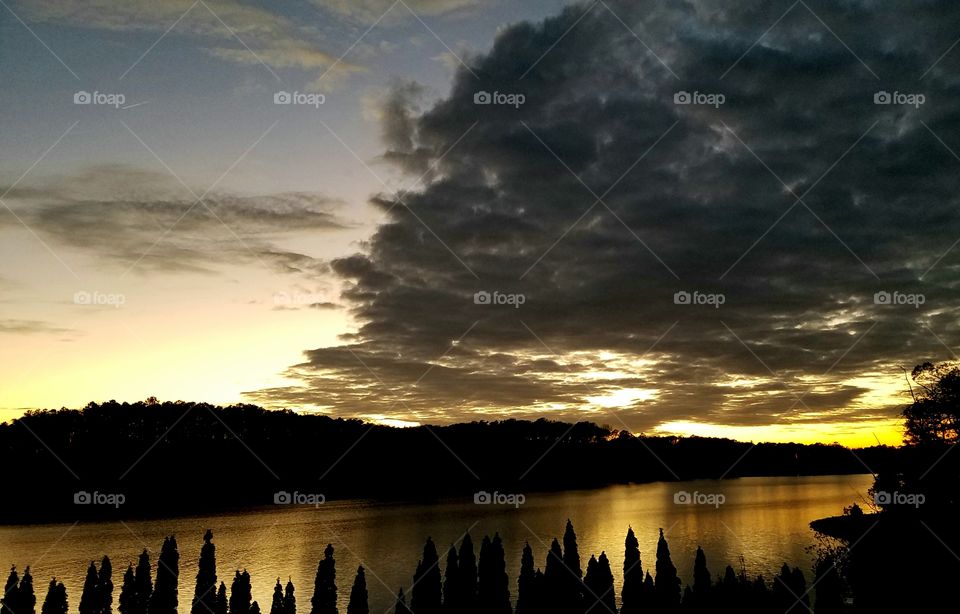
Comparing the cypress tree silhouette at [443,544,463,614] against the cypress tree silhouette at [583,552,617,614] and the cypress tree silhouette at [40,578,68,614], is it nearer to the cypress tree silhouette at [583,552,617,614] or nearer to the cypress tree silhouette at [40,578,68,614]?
the cypress tree silhouette at [583,552,617,614]

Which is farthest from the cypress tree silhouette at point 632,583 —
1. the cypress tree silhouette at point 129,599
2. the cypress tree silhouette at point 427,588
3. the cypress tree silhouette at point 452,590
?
the cypress tree silhouette at point 129,599

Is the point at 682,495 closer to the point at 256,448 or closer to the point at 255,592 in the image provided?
the point at 256,448

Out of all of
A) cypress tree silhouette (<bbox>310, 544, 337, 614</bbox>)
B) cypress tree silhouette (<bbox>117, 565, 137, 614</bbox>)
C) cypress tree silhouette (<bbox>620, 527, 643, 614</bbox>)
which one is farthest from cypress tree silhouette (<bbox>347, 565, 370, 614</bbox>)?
cypress tree silhouette (<bbox>620, 527, 643, 614</bbox>)

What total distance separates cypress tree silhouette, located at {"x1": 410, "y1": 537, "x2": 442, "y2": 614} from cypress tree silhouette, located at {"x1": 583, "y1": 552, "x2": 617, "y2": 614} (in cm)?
812

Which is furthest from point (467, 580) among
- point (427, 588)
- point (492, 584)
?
point (427, 588)

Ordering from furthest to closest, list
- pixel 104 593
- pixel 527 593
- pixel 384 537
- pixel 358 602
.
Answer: pixel 384 537, pixel 527 593, pixel 104 593, pixel 358 602

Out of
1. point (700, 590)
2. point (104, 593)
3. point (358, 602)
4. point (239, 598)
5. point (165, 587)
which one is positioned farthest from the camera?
point (700, 590)

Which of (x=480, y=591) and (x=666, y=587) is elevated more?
(x=666, y=587)

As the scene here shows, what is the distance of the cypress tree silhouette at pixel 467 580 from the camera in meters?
36.5

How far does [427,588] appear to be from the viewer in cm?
3622

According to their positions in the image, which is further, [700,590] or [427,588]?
[427,588]

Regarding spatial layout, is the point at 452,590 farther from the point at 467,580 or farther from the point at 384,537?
the point at 384,537

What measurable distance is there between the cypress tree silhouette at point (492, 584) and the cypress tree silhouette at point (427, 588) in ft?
7.97

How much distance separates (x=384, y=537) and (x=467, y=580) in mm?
57749
